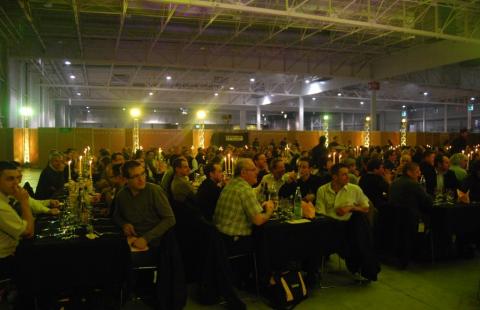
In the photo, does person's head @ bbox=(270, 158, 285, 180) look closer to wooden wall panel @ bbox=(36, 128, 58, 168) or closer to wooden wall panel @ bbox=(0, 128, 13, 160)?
wooden wall panel @ bbox=(0, 128, 13, 160)

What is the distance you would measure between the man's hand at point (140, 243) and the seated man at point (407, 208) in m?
3.15

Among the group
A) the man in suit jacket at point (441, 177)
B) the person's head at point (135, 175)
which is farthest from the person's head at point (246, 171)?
the man in suit jacket at point (441, 177)

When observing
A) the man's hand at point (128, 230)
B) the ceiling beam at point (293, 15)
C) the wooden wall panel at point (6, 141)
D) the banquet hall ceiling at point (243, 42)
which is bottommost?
the man's hand at point (128, 230)

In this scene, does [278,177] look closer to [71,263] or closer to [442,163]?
[442,163]

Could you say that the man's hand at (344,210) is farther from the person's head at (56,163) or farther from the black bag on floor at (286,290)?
the person's head at (56,163)

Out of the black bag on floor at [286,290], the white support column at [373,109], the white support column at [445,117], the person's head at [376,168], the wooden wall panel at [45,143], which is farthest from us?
the white support column at [445,117]

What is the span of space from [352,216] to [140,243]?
234cm

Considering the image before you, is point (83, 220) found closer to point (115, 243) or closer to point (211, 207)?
point (115, 243)

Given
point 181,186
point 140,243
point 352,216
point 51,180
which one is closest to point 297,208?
point 352,216

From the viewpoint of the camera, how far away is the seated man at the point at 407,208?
203 inches

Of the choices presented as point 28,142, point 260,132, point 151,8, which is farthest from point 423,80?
point 28,142

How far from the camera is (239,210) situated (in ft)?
13.9

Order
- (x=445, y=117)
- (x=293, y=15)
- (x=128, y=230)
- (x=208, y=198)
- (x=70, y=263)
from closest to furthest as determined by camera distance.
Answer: (x=70, y=263)
(x=128, y=230)
(x=208, y=198)
(x=293, y=15)
(x=445, y=117)

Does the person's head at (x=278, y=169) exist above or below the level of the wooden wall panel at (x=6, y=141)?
below
